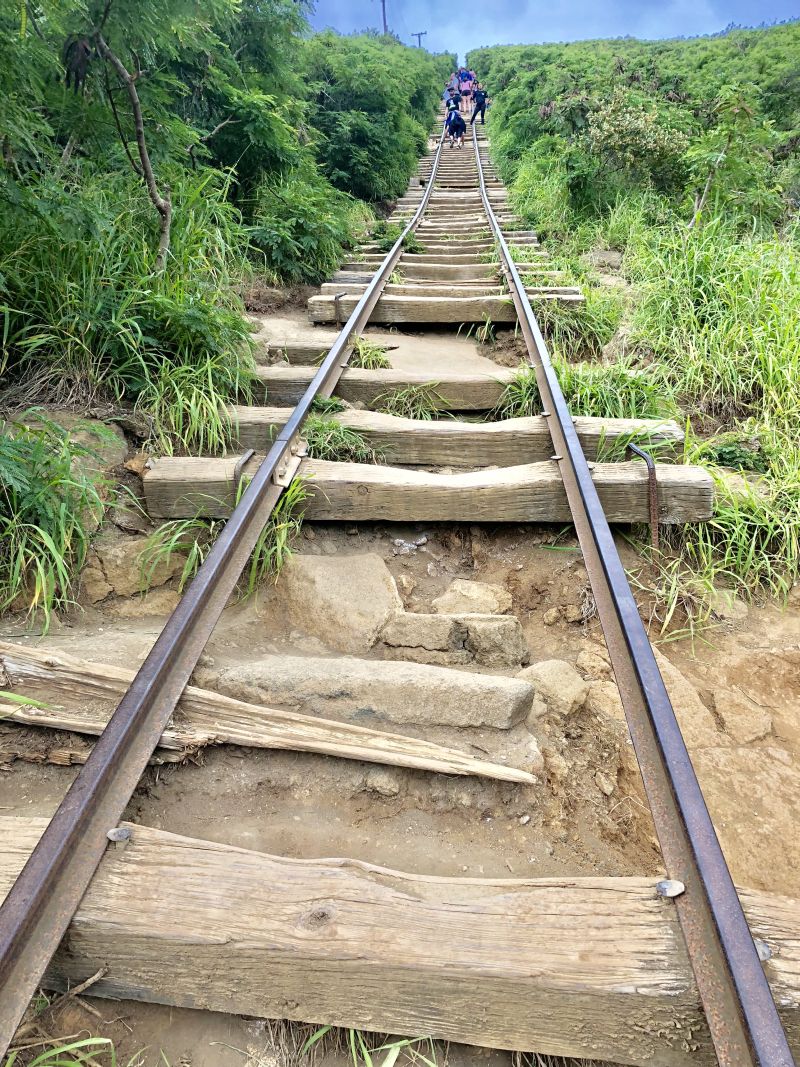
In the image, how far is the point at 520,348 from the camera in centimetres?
441

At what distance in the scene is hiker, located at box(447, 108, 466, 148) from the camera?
57.1 feet

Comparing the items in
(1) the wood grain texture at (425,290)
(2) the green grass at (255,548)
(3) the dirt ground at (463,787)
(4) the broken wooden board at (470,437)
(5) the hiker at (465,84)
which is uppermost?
(5) the hiker at (465,84)

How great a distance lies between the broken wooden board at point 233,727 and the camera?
1587 millimetres

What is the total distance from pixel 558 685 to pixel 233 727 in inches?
36.0

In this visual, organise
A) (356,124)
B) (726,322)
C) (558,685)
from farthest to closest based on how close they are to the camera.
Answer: (356,124)
(726,322)
(558,685)

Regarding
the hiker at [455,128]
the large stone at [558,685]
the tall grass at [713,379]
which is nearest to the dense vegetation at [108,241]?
the large stone at [558,685]

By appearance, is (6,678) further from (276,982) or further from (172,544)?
(276,982)

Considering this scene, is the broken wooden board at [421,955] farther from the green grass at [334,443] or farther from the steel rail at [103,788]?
the green grass at [334,443]

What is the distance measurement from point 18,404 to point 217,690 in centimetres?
189

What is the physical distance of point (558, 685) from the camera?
1.94 meters

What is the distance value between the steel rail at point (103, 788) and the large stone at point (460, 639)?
0.56 metres

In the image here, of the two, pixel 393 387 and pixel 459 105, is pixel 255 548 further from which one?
pixel 459 105

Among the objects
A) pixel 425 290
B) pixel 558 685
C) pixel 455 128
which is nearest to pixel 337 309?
pixel 425 290

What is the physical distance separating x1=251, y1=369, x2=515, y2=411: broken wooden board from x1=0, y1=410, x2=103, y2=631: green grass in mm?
1286
